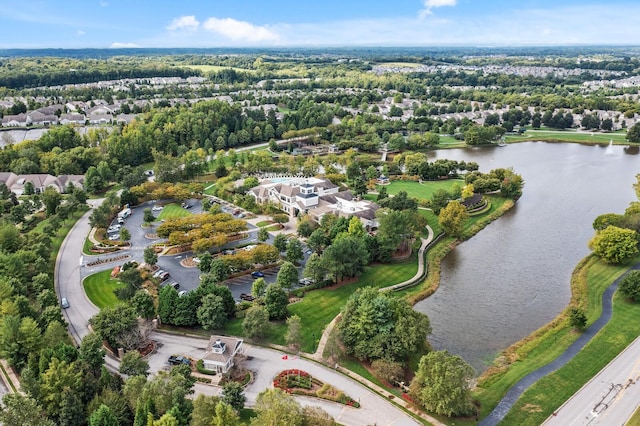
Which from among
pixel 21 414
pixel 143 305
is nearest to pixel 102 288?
pixel 143 305

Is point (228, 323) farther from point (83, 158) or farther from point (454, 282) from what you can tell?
point (83, 158)

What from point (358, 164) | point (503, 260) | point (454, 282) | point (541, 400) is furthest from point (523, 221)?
point (541, 400)

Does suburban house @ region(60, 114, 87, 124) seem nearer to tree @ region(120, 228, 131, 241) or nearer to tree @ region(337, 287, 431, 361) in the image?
tree @ region(120, 228, 131, 241)

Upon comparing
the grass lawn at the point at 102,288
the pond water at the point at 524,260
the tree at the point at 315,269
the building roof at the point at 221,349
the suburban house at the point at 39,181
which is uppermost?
the suburban house at the point at 39,181

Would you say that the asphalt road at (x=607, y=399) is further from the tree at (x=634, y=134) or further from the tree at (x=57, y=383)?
the tree at (x=634, y=134)

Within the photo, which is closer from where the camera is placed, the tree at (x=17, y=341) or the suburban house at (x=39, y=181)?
the tree at (x=17, y=341)

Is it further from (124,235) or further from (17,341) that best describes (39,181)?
(17,341)

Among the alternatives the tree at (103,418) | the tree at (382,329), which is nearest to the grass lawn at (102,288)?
the tree at (103,418)

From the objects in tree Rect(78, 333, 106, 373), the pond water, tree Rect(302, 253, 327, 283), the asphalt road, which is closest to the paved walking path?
the asphalt road
